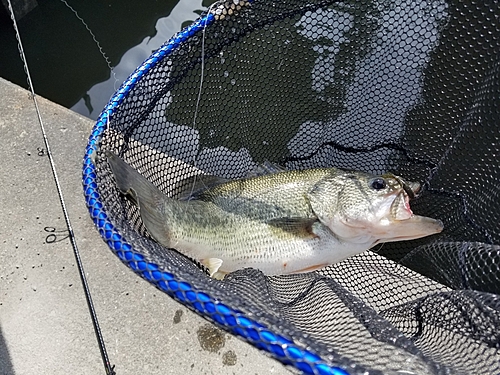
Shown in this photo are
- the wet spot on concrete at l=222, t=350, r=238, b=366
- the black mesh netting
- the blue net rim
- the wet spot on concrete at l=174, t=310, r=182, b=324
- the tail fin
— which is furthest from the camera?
the wet spot on concrete at l=174, t=310, r=182, b=324

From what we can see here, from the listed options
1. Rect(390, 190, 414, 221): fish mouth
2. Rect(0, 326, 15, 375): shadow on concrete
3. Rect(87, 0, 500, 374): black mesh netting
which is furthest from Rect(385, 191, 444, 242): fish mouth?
Rect(0, 326, 15, 375): shadow on concrete

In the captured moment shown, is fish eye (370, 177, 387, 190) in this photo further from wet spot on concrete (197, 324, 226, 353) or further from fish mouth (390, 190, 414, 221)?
wet spot on concrete (197, 324, 226, 353)

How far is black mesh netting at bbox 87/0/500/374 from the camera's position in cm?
187

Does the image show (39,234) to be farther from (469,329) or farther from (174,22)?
(174,22)

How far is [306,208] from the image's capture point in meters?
2.12

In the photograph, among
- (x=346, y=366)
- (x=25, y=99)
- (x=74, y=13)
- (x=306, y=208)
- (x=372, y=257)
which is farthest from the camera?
(x=74, y=13)

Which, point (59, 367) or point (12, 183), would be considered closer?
point (59, 367)

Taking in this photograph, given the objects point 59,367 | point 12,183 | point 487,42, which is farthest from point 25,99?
point 487,42

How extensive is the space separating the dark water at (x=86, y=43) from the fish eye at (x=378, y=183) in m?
3.92

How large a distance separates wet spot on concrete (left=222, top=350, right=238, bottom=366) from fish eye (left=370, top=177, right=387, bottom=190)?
3.55 ft

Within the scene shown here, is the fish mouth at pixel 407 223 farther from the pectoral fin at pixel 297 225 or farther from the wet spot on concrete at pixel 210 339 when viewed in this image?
the wet spot on concrete at pixel 210 339

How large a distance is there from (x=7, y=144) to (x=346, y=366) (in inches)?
118

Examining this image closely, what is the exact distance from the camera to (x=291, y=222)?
2.07 metres

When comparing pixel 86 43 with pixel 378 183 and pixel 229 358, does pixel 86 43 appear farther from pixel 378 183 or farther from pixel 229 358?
pixel 378 183
